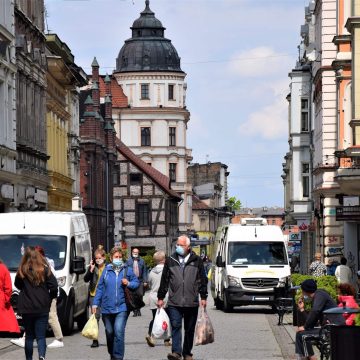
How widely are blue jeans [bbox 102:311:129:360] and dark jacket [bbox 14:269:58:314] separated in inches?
43.2

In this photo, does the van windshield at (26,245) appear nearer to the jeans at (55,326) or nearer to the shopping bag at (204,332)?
the jeans at (55,326)

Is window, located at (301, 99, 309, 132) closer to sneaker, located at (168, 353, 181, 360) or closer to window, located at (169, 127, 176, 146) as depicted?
sneaker, located at (168, 353, 181, 360)

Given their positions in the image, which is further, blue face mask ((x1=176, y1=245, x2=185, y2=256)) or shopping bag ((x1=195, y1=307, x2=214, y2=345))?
blue face mask ((x1=176, y1=245, x2=185, y2=256))

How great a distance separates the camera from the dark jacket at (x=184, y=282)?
68.2 feet

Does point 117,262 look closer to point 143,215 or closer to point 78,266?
point 78,266

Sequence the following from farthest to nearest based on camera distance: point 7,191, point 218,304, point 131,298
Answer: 1. point 7,191
2. point 218,304
3. point 131,298

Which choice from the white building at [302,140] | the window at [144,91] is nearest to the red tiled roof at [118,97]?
the window at [144,91]

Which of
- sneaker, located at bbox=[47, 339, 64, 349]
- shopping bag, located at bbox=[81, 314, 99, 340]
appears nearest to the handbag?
shopping bag, located at bbox=[81, 314, 99, 340]

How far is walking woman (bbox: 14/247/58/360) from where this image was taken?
19688 mm

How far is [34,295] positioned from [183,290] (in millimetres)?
2245

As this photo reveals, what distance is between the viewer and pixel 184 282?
20.8m

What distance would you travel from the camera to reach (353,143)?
36.6 meters

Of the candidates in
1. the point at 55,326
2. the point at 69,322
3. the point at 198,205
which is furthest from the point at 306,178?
the point at 198,205

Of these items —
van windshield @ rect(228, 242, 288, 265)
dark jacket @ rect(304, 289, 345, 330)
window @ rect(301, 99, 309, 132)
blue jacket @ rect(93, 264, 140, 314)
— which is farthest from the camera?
window @ rect(301, 99, 309, 132)
